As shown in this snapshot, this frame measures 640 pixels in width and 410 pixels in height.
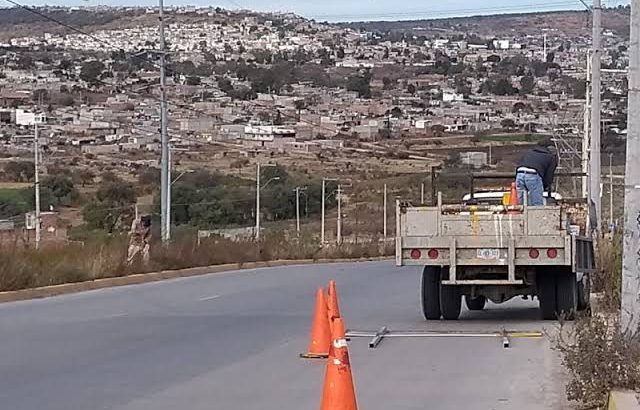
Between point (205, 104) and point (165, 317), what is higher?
point (205, 104)

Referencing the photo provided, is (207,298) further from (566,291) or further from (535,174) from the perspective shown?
(566,291)

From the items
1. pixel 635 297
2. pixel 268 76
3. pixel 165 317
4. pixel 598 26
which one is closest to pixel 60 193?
pixel 268 76

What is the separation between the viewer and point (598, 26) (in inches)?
1063

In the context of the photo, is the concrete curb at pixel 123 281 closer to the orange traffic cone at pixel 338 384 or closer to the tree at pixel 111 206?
the orange traffic cone at pixel 338 384

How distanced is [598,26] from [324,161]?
58737 mm

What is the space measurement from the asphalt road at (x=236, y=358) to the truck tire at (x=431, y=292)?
0.22m

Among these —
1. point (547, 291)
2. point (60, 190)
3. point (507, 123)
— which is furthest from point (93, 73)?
point (547, 291)

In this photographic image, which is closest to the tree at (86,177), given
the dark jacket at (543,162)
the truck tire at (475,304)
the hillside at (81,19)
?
the hillside at (81,19)

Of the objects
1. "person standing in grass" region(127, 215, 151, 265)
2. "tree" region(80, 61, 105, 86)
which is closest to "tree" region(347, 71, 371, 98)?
"tree" region(80, 61, 105, 86)

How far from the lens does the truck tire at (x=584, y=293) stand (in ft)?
61.4

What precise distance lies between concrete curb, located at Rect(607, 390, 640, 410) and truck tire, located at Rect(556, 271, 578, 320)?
755 cm

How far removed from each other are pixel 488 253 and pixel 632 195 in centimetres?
445

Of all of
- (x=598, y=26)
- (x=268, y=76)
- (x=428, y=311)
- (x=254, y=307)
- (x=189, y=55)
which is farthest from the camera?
(x=189, y=55)

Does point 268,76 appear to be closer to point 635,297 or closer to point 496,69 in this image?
point 496,69
